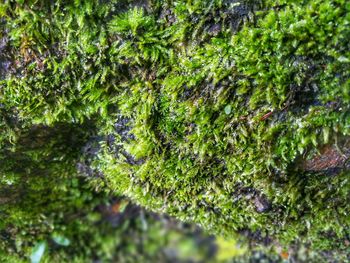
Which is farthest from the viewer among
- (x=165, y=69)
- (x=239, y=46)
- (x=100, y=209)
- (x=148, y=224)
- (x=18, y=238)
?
(x=148, y=224)

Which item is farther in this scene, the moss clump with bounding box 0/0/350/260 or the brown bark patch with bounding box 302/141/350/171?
the brown bark patch with bounding box 302/141/350/171

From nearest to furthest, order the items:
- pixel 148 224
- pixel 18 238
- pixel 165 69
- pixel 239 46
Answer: pixel 239 46 < pixel 165 69 < pixel 18 238 < pixel 148 224

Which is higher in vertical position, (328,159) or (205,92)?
(205,92)

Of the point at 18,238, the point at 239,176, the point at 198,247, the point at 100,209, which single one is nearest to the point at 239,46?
the point at 239,176

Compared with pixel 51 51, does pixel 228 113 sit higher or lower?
lower

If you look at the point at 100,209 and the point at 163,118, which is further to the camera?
the point at 100,209

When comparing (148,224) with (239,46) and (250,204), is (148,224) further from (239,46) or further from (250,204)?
(239,46)

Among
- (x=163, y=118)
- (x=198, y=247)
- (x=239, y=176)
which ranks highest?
(x=163, y=118)

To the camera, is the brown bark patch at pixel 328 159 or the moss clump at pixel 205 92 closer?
the moss clump at pixel 205 92
